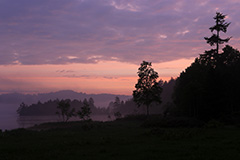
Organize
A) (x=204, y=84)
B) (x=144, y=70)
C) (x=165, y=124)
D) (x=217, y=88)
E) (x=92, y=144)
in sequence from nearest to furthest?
1. (x=92, y=144)
2. (x=165, y=124)
3. (x=217, y=88)
4. (x=204, y=84)
5. (x=144, y=70)

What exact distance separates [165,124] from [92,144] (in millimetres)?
23351

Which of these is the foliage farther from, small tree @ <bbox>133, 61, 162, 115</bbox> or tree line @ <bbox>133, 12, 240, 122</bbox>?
small tree @ <bbox>133, 61, 162, 115</bbox>

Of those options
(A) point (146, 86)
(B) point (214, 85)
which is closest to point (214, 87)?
(B) point (214, 85)

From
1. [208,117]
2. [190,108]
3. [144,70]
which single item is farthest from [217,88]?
[144,70]

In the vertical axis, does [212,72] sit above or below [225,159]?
above

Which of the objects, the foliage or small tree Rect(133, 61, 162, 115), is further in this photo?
small tree Rect(133, 61, 162, 115)

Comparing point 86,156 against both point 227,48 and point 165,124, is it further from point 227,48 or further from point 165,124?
point 227,48

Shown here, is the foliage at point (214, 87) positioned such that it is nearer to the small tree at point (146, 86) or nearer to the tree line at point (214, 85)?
the tree line at point (214, 85)

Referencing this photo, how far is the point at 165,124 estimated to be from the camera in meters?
43.1

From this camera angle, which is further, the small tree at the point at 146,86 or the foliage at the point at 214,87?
the small tree at the point at 146,86

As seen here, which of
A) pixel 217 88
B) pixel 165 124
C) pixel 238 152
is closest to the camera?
pixel 238 152

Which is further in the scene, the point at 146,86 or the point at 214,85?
the point at 146,86

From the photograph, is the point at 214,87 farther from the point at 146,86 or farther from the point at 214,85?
the point at 146,86

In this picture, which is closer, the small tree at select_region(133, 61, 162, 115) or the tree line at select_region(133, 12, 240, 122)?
the tree line at select_region(133, 12, 240, 122)
